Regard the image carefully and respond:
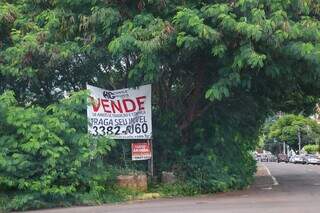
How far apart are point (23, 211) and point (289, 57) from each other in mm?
8984

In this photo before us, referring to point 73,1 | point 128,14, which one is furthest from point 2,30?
point 128,14

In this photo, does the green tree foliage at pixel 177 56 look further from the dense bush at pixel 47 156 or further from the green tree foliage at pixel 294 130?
the green tree foliage at pixel 294 130

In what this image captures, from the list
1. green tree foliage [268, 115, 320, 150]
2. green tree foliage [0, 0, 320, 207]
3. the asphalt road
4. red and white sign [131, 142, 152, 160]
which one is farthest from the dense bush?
green tree foliage [268, 115, 320, 150]

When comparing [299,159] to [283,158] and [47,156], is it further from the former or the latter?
[47,156]

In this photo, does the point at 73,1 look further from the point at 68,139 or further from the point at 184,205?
the point at 184,205

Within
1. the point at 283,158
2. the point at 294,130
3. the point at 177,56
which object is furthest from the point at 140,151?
the point at 294,130

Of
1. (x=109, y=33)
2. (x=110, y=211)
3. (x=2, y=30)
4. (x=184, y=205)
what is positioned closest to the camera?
(x=110, y=211)

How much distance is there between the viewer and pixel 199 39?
17.8 metres

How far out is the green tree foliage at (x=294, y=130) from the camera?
3996 inches

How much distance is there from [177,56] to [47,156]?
5406 mm

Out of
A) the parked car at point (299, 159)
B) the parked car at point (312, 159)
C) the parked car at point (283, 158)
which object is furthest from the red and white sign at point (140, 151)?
the parked car at point (283, 158)

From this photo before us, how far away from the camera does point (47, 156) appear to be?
687 inches

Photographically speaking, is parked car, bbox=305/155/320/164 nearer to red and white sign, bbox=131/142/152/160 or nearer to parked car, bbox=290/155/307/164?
parked car, bbox=290/155/307/164

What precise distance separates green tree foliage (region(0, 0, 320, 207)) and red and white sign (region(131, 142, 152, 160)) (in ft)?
4.22
